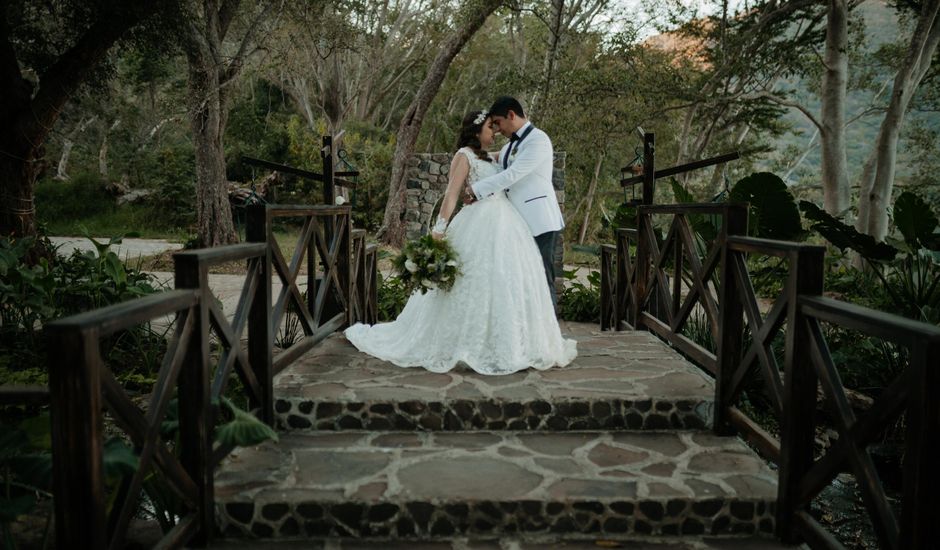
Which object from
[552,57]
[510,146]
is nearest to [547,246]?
[510,146]

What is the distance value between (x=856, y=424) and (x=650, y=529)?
104cm

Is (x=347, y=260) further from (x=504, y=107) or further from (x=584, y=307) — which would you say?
(x=584, y=307)

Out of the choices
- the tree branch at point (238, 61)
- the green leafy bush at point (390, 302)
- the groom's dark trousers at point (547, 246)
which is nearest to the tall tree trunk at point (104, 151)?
the tree branch at point (238, 61)

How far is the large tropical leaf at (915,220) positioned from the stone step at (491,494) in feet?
11.6

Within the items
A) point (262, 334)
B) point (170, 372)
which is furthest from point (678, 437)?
point (170, 372)

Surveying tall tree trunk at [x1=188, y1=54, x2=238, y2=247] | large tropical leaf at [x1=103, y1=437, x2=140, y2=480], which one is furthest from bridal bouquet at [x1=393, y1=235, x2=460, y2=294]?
tall tree trunk at [x1=188, y1=54, x2=238, y2=247]

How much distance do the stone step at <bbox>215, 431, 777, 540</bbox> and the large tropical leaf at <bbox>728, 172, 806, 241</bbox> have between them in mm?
3422

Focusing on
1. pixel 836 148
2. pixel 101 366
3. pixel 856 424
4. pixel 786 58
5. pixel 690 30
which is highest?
pixel 690 30

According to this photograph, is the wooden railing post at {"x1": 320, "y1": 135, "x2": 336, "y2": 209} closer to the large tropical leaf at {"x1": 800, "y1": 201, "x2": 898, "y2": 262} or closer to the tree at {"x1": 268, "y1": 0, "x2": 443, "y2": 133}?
the large tropical leaf at {"x1": 800, "y1": 201, "x2": 898, "y2": 262}

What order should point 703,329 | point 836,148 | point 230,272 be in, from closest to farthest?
point 703,329, point 836,148, point 230,272

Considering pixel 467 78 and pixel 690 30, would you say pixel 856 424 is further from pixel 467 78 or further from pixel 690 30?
pixel 467 78

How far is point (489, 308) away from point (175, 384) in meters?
2.24

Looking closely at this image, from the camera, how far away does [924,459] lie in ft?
7.02

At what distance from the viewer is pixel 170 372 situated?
2.68 m
